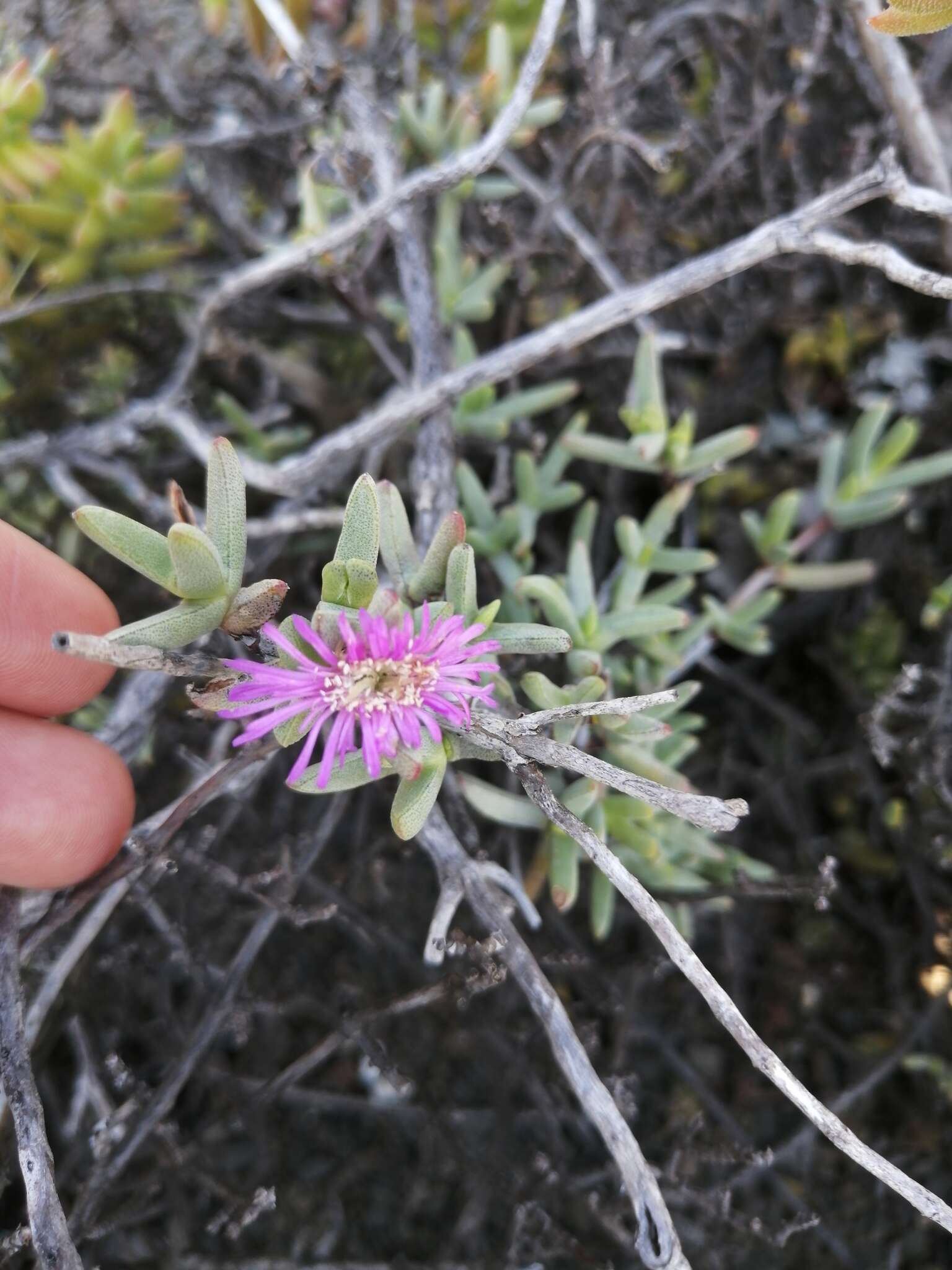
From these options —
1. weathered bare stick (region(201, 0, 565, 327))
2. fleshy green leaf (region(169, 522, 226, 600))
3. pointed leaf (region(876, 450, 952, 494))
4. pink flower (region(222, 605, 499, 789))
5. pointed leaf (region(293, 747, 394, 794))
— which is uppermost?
weathered bare stick (region(201, 0, 565, 327))

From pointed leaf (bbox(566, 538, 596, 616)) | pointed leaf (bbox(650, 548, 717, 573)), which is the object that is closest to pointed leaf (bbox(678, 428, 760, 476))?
pointed leaf (bbox(650, 548, 717, 573))

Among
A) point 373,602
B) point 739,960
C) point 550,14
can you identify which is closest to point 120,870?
point 373,602

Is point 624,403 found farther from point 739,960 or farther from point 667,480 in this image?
point 739,960

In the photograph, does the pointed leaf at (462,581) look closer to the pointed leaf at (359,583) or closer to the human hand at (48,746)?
the pointed leaf at (359,583)

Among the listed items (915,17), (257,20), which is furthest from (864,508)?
(257,20)

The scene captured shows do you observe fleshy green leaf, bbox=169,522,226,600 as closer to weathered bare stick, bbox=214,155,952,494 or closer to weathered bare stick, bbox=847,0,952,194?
weathered bare stick, bbox=214,155,952,494

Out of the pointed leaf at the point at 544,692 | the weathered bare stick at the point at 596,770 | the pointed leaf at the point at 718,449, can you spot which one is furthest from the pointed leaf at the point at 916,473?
the weathered bare stick at the point at 596,770
